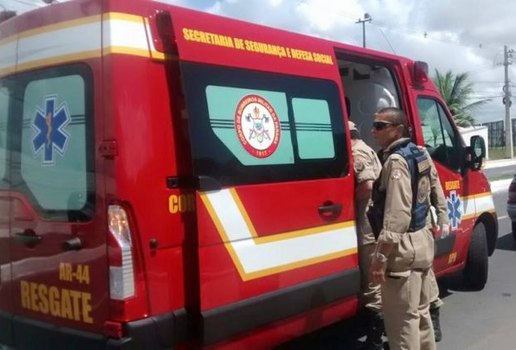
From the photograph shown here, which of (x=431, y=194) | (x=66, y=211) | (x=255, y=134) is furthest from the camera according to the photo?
(x=431, y=194)

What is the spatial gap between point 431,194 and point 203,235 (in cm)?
184

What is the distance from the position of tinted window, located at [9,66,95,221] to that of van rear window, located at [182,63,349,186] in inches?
22.4

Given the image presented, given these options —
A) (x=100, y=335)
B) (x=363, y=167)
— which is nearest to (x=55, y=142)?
(x=100, y=335)

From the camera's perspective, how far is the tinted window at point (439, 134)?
5.61 meters

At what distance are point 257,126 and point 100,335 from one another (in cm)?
152

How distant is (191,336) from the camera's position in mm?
3332

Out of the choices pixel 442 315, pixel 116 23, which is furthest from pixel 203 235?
pixel 442 315

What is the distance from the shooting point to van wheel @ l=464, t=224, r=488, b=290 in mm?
6457

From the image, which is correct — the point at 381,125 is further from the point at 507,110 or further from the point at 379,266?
the point at 507,110

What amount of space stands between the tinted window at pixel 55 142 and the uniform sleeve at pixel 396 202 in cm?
182

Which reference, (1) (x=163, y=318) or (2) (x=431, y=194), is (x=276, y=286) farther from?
(2) (x=431, y=194)

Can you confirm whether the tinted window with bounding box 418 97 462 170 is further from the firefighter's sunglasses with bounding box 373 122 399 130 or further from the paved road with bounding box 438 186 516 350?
the firefighter's sunglasses with bounding box 373 122 399 130

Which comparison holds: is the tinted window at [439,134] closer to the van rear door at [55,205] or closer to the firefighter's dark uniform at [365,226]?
the firefighter's dark uniform at [365,226]

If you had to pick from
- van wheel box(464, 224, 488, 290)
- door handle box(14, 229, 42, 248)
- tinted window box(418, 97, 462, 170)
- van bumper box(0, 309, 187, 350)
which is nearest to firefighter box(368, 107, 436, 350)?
van bumper box(0, 309, 187, 350)
